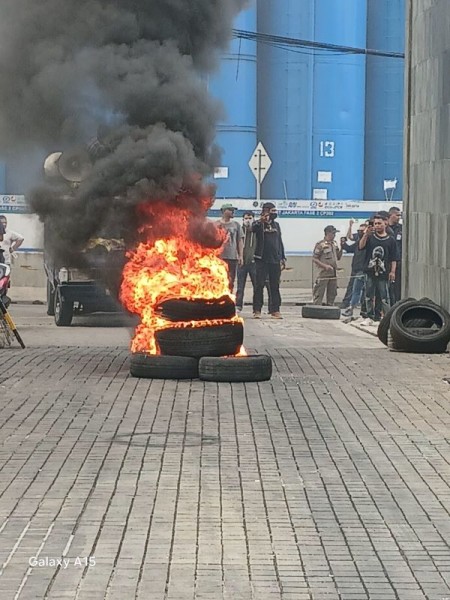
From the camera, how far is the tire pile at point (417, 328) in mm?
13719

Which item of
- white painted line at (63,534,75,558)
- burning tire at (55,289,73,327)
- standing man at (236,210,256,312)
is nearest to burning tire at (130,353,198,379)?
white painted line at (63,534,75,558)

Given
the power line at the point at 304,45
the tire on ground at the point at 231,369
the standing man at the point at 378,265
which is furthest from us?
the power line at the point at 304,45

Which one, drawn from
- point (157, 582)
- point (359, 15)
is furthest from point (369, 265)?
point (157, 582)

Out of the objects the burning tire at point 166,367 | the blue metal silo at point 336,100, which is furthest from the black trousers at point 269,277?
the burning tire at point 166,367

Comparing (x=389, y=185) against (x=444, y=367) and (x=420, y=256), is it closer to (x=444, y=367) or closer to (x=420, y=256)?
(x=420, y=256)

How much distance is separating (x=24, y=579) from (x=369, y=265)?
1383 cm

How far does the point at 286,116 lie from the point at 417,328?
14.5 m

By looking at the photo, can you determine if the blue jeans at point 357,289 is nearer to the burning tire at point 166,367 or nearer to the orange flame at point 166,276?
the orange flame at point 166,276

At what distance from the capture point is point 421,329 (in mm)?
14141

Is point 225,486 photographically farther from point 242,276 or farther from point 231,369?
point 242,276

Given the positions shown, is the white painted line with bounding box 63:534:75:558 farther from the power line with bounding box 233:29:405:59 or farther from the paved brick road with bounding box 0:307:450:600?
the power line with bounding box 233:29:405:59

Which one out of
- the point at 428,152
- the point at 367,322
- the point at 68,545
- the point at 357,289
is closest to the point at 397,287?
the point at 357,289

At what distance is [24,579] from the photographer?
17.2 feet

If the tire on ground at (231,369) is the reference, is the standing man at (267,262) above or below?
above
